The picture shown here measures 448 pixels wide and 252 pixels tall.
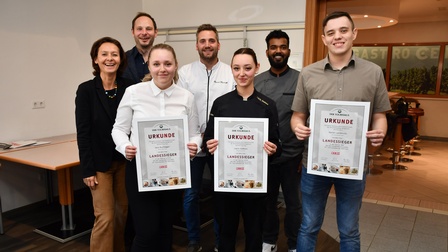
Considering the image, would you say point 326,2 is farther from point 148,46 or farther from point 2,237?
point 2,237

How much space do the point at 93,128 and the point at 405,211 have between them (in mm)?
3311

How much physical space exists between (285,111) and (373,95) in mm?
719

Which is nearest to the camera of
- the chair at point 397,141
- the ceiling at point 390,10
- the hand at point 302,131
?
the hand at point 302,131

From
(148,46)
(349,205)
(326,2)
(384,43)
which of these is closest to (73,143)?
(148,46)

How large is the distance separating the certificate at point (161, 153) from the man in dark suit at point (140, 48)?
37.4 inches

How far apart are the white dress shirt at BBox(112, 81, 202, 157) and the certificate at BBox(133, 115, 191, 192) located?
0.24 ft

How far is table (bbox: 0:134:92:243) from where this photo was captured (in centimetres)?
292

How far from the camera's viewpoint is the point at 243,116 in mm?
1915

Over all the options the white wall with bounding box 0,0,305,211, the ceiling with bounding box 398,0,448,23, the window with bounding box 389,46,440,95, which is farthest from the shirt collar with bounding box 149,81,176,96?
the window with bounding box 389,46,440,95

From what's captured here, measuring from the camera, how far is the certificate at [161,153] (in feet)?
6.04

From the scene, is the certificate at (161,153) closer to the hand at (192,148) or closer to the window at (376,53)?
the hand at (192,148)

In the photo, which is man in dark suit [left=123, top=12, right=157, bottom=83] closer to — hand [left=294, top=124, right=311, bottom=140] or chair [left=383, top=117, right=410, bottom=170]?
hand [left=294, top=124, right=311, bottom=140]

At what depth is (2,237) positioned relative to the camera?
3.10 metres

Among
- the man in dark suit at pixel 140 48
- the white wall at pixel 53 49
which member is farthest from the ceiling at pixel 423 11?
the man in dark suit at pixel 140 48
